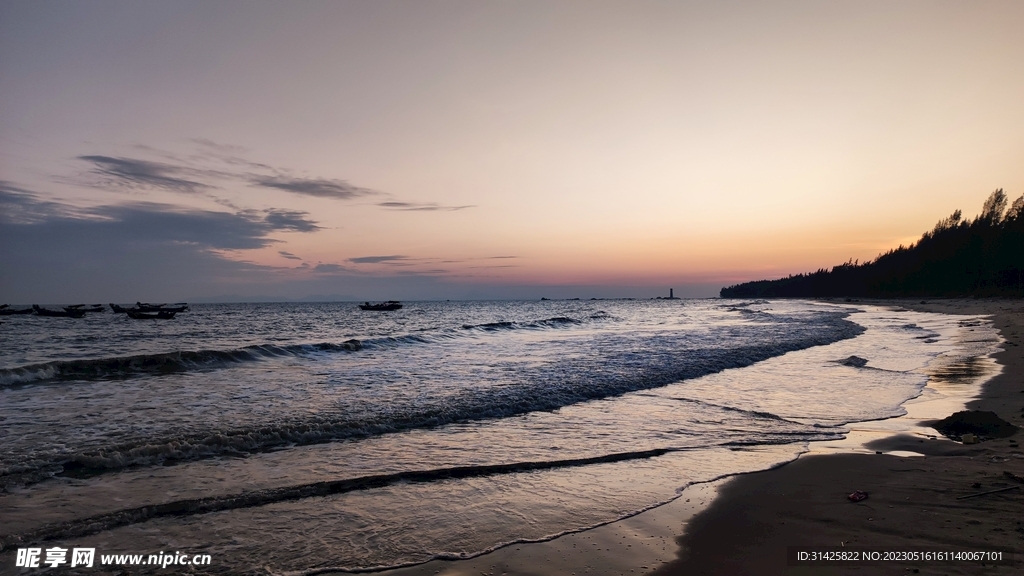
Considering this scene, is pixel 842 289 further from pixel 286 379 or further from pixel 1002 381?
pixel 286 379

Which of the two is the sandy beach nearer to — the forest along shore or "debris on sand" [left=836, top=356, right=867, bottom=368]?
the forest along shore

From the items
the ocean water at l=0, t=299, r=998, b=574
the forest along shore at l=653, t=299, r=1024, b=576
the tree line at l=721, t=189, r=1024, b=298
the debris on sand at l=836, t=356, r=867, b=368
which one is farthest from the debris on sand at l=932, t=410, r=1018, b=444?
the tree line at l=721, t=189, r=1024, b=298

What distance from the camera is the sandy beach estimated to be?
4.36m

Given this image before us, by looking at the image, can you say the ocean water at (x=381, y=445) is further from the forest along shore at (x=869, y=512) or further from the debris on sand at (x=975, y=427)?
the debris on sand at (x=975, y=427)

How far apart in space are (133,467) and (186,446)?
78 cm

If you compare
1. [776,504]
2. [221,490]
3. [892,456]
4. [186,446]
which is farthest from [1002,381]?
[186,446]

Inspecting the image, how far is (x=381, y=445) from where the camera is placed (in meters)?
8.70

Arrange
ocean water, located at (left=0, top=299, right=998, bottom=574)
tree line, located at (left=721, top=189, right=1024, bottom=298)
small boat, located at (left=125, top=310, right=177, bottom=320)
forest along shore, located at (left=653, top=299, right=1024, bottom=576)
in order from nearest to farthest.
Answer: forest along shore, located at (left=653, top=299, right=1024, bottom=576) → ocean water, located at (left=0, top=299, right=998, bottom=574) → small boat, located at (left=125, top=310, right=177, bottom=320) → tree line, located at (left=721, top=189, right=1024, bottom=298)

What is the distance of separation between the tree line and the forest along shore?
266ft

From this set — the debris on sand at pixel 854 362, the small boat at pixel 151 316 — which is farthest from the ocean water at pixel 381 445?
the small boat at pixel 151 316

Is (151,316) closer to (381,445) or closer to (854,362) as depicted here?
(381,445)

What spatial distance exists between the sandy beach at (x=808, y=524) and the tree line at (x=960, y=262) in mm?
81639

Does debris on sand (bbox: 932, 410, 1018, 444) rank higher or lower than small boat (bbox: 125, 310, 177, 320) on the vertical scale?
higher

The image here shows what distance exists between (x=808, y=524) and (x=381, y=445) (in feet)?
21.3
